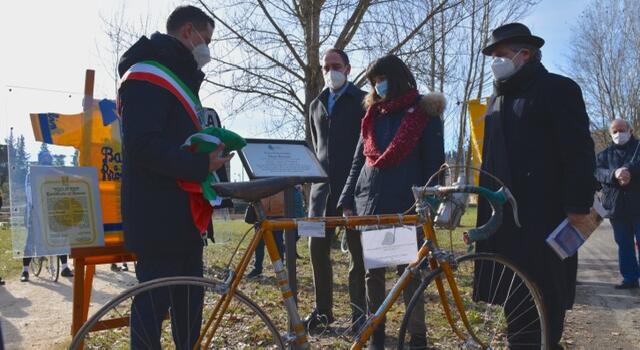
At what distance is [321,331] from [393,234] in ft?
6.01

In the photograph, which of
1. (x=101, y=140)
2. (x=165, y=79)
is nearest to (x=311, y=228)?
(x=165, y=79)

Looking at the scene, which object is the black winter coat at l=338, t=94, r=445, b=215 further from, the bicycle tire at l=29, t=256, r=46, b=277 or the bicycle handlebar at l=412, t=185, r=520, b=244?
the bicycle tire at l=29, t=256, r=46, b=277

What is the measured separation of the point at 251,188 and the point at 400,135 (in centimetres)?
141

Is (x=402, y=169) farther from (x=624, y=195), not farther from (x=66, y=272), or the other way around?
(x=66, y=272)

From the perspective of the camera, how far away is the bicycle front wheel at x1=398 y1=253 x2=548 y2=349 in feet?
10.1

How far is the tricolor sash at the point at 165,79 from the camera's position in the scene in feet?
8.69

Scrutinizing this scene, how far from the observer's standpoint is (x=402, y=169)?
3793 mm

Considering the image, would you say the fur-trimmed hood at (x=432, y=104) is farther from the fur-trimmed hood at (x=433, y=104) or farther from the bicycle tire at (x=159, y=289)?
the bicycle tire at (x=159, y=289)

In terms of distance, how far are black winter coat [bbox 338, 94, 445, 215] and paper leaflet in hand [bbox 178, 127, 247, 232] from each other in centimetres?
125

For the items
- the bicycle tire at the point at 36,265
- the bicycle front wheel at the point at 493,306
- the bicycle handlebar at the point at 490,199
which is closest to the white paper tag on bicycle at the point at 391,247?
the bicycle front wheel at the point at 493,306

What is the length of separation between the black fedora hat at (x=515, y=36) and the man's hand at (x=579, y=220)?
3.50 feet

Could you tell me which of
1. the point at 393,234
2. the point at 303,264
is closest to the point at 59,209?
the point at 393,234

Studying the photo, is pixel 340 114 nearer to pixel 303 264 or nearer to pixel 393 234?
pixel 393 234

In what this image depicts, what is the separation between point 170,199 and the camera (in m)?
2.75
